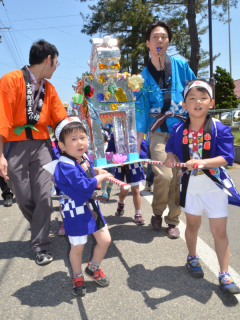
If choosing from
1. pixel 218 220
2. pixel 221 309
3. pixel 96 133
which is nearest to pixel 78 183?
pixel 96 133

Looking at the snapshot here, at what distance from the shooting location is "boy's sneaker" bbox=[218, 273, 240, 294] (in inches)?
83.0

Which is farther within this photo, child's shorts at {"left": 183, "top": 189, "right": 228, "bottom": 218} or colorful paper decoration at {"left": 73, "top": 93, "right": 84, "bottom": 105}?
colorful paper decoration at {"left": 73, "top": 93, "right": 84, "bottom": 105}

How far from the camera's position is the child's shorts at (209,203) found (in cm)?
226

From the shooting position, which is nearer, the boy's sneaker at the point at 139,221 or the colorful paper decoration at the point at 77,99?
the colorful paper decoration at the point at 77,99

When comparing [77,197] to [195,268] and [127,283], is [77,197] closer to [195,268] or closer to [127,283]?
[127,283]

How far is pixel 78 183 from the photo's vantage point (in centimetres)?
209

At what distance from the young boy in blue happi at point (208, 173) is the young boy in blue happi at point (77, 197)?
2.37ft

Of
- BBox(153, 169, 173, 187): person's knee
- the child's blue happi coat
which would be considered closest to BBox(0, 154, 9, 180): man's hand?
BBox(153, 169, 173, 187): person's knee

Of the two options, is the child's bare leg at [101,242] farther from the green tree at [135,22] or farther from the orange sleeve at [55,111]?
the green tree at [135,22]

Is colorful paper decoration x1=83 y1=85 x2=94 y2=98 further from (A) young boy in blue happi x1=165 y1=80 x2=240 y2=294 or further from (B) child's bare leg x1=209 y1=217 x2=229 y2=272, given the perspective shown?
(B) child's bare leg x1=209 y1=217 x2=229 y2=272

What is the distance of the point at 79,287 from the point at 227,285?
3.79 ft

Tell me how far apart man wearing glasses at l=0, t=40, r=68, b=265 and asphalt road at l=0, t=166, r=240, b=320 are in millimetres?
304

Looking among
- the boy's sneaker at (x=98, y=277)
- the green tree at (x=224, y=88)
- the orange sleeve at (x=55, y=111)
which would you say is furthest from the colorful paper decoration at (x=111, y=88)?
the green tree at (x=224, y=88)

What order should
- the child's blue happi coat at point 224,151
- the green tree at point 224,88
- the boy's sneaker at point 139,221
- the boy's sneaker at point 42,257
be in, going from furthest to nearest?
the green tree at point 224,88
the boy's sneaker at point 139,221
the boy's sneaker at point 42,257
the child's blue happi coat at point 224,151
